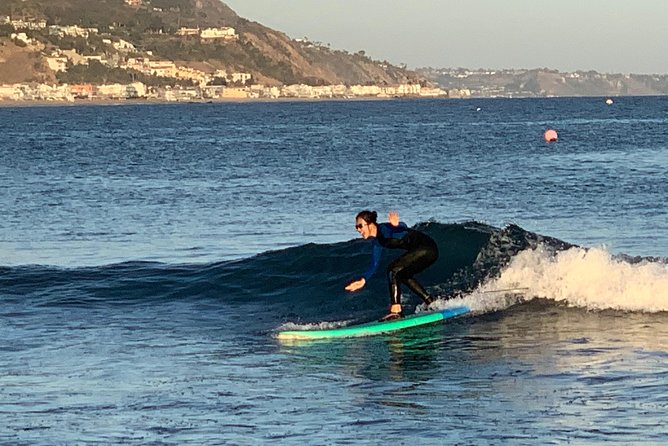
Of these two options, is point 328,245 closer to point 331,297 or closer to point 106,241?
point 331,297

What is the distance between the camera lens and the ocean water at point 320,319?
41.9 feet

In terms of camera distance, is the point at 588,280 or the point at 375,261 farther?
the point at 588,280

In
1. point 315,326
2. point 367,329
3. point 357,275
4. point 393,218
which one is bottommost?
point 357,275

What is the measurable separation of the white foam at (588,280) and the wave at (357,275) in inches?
0.7

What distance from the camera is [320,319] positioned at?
2108 cm

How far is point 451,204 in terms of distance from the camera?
41438 millimetres

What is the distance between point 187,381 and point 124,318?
6.01 metres

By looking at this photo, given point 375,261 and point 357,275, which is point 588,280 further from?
point 375,261

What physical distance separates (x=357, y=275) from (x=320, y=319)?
3796 mm

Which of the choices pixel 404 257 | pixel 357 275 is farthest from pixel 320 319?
pixel 357 275

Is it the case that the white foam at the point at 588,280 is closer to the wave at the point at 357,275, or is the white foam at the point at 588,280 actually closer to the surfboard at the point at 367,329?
the wave at the point at 357,275

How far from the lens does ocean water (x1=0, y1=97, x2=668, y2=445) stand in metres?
12.8

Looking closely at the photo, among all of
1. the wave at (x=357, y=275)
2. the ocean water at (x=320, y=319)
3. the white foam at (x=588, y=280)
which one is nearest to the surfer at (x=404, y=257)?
the ocean water at (x=320, y=319)

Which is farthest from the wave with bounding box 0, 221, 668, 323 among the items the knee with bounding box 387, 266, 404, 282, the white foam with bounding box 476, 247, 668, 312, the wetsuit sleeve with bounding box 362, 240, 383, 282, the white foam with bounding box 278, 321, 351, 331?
the wetsuit sleeve with bounding box 362, 240, 383, 282
